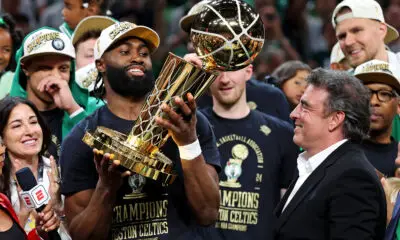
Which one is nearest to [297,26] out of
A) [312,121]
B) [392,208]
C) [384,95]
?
[384,95]

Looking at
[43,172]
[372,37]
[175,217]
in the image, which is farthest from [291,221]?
[372,37]

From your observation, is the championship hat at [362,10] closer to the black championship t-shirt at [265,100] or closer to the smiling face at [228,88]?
the black championship t-shirt at [265,100]

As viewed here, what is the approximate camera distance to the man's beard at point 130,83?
496 centimetres

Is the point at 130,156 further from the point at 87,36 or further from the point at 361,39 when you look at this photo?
the point at 361,39

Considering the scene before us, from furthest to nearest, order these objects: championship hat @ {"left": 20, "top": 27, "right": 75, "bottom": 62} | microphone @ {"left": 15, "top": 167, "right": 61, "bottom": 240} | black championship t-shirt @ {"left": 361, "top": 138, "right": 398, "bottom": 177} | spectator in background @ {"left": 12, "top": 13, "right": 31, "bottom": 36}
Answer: spectator in background @ {"left": 12, "top": 13, "right": 31, "bottom": 36}
championship hat @ {"left": 20, "top": 27, "right": 75, "bottom": 62}
black championship t-shirt @ {"left": 361, "top": 138, "right": 398, "bottom": 177}
microphone @ {"left": 15, "top": 167, "right": 61, "bottom": 240}

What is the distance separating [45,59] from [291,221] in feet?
8.22

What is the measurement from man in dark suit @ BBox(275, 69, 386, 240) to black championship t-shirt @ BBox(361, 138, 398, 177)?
4.33 feet

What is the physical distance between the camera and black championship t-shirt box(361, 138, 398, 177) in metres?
5.92

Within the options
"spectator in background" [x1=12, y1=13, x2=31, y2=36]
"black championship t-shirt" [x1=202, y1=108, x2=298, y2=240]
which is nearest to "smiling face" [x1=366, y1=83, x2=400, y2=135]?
"black championship t-shirt" [x1=202, y1=108, x2=298, y2=240]

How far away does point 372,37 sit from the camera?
6.80m

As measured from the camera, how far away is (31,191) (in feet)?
15.5

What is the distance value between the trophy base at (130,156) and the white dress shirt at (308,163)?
0.62 meters

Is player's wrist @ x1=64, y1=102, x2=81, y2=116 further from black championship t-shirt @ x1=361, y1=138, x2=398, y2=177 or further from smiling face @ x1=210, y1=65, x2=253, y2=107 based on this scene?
black championship t-shirt @ x1=361, y1=138, x2=398, y2=177

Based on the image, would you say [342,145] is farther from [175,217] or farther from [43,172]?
[43,172]
